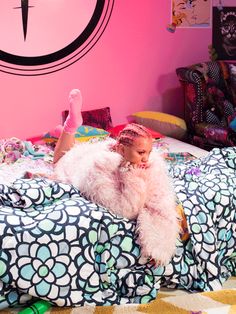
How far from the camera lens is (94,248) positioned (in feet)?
5.04

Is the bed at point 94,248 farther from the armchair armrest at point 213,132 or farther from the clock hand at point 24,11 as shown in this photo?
the clock hand at point 24,11

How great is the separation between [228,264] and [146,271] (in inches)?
15.8

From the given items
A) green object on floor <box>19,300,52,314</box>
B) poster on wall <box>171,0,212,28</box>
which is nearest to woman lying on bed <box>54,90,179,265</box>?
green object on floor <box>19,300,52,314</box>

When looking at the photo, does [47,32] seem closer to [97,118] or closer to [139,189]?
[97,118]

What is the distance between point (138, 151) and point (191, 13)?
8.35ft

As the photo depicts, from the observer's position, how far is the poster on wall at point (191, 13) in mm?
3684

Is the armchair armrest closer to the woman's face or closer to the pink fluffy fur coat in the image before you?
the pink fluffy fur coat

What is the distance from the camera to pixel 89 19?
11.0 ft

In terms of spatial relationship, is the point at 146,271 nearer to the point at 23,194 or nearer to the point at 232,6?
the point at 23,194

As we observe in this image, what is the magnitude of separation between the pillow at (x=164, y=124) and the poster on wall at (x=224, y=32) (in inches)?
36.2

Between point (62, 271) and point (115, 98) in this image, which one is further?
point (115, 98)

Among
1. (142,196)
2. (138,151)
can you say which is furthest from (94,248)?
(138,151)

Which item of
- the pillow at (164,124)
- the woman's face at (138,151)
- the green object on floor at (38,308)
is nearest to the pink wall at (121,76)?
the pillow at (164,124)

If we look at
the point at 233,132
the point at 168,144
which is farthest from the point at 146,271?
the point at 233,132
